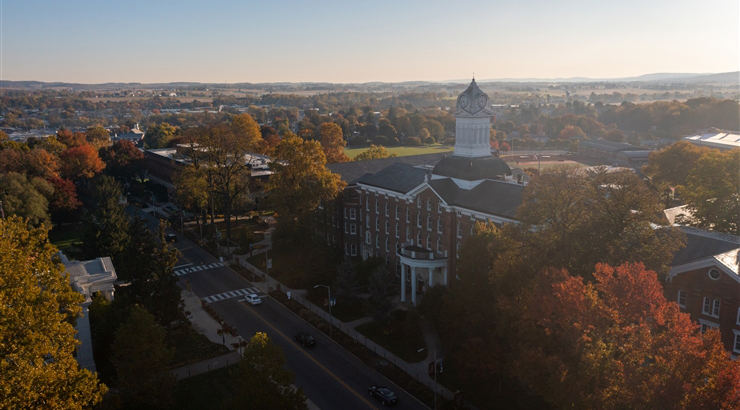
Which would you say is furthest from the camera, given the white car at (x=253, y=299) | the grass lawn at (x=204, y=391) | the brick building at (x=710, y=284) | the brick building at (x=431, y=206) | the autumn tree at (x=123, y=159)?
the autumn tree at (x=123, y=159)

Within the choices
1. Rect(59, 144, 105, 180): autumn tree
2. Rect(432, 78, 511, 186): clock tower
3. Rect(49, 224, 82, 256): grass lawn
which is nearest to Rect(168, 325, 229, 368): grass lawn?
Rect(432, 78, 511, 186): clock tower

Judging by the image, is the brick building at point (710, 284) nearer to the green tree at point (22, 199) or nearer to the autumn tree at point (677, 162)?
the autumn tree at point (677, 162)

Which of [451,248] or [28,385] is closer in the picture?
[28,385]

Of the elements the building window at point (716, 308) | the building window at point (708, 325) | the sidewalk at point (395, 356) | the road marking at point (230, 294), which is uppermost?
the building window at point (716, 308)

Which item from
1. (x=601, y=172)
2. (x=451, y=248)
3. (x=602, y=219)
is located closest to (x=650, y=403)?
(x=602, y=219)

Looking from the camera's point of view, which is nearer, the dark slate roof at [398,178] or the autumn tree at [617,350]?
the autumn tree at [617,350]

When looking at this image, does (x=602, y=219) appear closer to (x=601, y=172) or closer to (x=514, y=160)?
(x=601, y=172)

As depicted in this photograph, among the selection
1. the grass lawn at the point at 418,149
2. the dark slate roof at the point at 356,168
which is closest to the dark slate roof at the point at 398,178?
the dark slate roof at the point at 356,168
